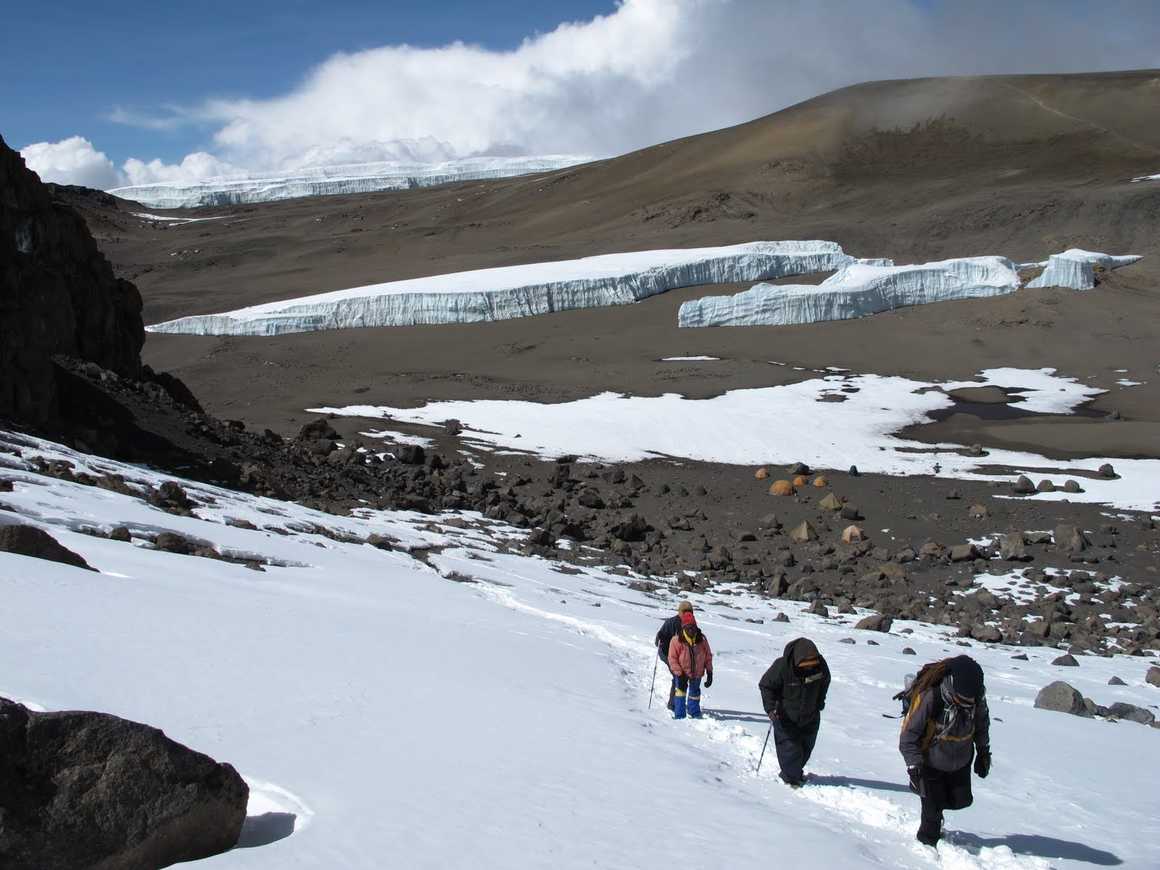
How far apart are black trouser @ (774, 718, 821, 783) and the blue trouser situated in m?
1.57

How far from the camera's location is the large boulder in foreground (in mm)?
3740


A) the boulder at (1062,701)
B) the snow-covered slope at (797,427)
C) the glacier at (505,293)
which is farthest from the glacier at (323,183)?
the boulder at (1062,701)

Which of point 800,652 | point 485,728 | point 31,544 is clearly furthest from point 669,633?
point 31,544

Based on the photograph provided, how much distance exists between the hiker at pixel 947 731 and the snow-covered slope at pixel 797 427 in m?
18.9

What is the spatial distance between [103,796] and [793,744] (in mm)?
4075

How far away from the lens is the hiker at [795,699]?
641cm

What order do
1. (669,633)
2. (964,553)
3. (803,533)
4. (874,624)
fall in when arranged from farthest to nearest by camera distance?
(803,533) < (964,553) < (874,624) < (669,633)

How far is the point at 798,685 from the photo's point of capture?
644 centimetres

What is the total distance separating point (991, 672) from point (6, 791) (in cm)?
1053

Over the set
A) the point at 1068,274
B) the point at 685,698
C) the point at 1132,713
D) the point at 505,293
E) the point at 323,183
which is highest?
the point at 323,183

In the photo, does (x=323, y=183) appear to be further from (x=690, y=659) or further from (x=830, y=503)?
(x=690, y=659)

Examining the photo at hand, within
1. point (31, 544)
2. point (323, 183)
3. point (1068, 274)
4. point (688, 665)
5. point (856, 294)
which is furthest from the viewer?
point (323, 183)

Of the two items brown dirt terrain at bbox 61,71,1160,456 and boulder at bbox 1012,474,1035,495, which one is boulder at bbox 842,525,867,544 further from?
brown dirt terrain at bbox 61,71,1160,456

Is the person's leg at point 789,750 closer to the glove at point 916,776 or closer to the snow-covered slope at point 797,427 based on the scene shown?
the glove at point 916,776
